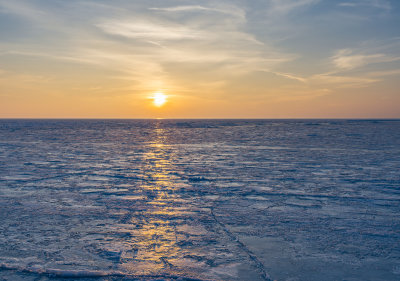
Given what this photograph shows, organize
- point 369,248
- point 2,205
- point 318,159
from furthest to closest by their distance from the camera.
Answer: point 318,159
point 2,205
point 369,248

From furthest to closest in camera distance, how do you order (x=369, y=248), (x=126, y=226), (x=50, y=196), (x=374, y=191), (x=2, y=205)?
(x=374, y=191) → (x=50, y=196) → (x=2, y=205) → (x=126, y=226) → (x=369, y=248)

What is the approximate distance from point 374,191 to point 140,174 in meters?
6.15

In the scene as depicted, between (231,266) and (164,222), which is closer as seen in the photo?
(231,266)

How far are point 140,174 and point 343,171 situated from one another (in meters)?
6.20

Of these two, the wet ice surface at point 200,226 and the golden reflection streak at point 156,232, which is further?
the golden reflection streak at point 156,232

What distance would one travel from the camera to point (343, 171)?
10.4 m

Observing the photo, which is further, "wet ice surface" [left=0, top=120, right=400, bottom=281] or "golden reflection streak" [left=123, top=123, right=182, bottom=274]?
"golden reflection streak" [left=123, top=123, right=182, bottom=274]

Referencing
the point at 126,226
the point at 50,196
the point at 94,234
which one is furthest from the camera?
the point at 50,196

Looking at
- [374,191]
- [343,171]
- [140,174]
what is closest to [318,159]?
[343,171]

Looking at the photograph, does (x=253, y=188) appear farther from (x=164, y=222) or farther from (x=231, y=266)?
(x=231, y=266)

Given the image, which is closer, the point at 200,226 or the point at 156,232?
the point at 156,232

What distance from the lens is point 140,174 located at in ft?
32.7

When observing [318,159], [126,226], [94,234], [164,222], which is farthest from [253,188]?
[318,159]

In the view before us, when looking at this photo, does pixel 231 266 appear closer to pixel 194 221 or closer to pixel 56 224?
pixel 194 221
